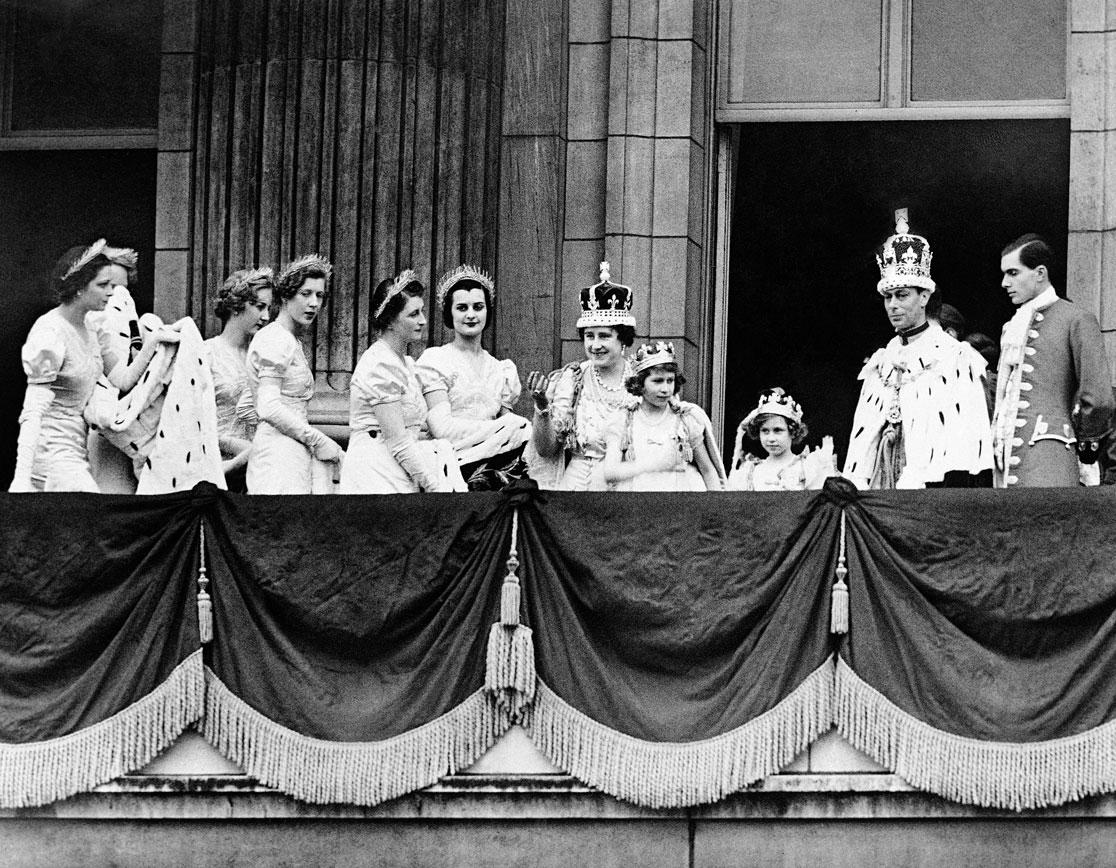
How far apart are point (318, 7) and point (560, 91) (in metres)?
1.77

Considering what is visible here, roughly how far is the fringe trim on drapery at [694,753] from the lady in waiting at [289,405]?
2.80m

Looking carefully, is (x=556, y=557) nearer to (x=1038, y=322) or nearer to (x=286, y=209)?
(x=1038, y=322)

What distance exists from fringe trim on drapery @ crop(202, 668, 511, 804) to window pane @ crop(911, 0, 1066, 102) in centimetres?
713

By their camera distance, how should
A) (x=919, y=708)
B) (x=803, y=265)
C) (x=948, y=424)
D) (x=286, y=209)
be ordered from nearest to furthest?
(x=919, y=708) < (x=948, y=424) < (x=286, y=209) < (x=803, y=265)

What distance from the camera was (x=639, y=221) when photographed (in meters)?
21.8

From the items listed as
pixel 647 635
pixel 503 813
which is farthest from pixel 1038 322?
pixel 503 813

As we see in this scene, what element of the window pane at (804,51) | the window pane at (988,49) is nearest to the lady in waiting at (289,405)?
the window pane at (804,51)

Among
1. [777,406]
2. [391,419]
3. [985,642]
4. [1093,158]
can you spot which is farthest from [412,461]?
[1093,158]

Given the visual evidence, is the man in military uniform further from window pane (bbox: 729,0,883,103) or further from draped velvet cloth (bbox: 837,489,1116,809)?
window pane (bbox: 729,0,883,103)

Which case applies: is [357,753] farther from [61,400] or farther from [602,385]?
[602,385]

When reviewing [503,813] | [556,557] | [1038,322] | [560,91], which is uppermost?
[560,91]

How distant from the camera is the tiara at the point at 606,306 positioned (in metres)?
19.3

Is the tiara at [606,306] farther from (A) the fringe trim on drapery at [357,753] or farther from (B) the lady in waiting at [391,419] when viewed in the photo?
(A) the fringe trim on drapery at [357,753]

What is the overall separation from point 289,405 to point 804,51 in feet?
17.6
